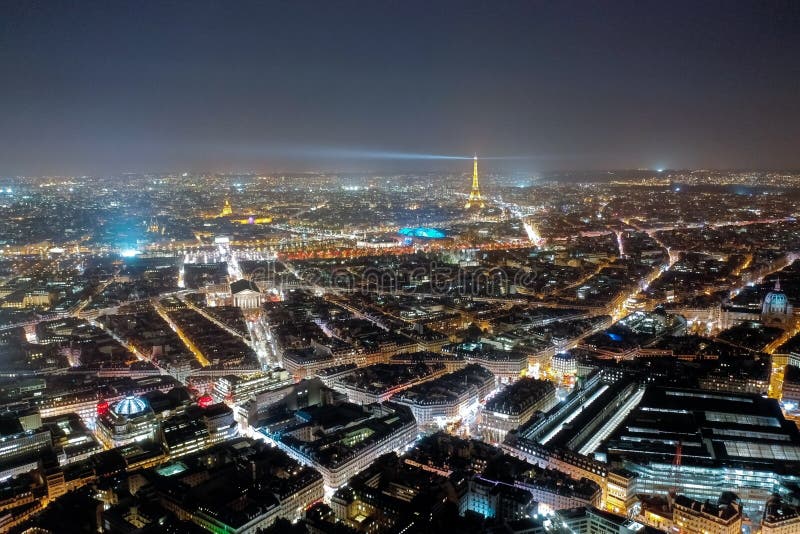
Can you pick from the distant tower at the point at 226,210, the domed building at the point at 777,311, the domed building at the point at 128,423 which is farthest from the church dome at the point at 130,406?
the distant tower at the point at 226,210

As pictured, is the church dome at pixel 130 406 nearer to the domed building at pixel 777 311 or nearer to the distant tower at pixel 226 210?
A: the domed building at pixel 777 311

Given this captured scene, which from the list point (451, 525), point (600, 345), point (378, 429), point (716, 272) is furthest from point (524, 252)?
point (451, 525)

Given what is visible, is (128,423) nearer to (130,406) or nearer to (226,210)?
(130,406)

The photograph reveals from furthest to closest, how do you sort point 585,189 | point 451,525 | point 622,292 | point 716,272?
point 585,189 → point 716,272 → point 622,292 → point 451,525

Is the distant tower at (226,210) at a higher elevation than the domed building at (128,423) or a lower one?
higher

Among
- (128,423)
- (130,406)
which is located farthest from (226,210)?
(128,423)

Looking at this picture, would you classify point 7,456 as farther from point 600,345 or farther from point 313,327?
point 600,345
